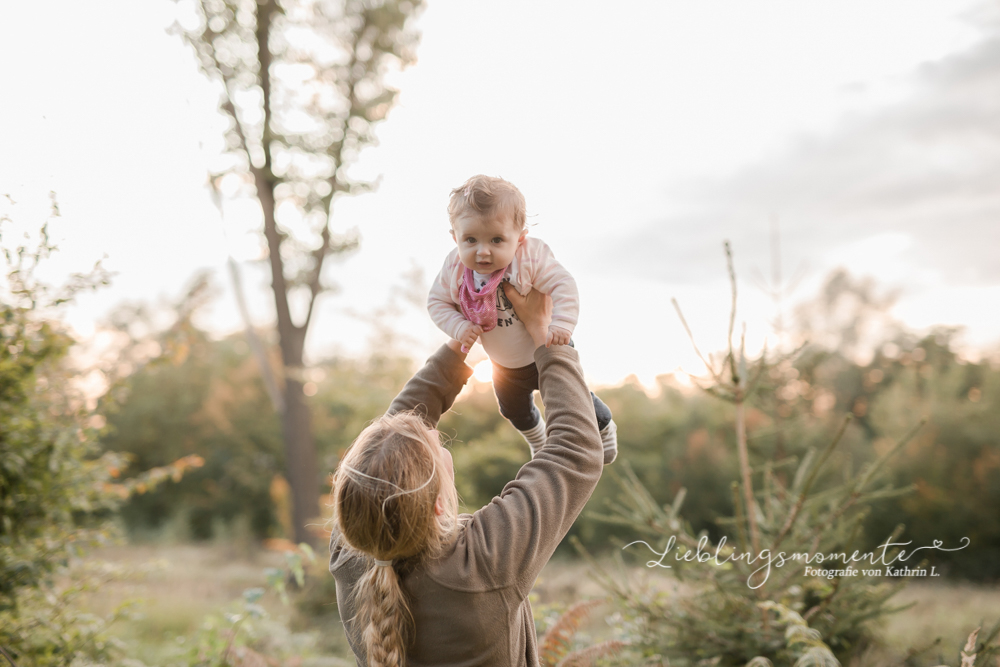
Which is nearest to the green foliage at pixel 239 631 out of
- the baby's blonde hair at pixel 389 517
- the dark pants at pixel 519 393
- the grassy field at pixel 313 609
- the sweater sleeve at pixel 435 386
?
the grassy field at pixel 313 609

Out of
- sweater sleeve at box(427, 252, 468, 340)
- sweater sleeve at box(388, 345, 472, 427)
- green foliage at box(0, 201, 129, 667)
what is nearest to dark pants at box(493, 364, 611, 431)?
sweater sleeve at box(388, 345, 472, 427)

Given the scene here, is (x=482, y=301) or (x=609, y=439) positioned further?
(x=609, y=439)

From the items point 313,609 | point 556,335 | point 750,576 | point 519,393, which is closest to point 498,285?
point 556,335

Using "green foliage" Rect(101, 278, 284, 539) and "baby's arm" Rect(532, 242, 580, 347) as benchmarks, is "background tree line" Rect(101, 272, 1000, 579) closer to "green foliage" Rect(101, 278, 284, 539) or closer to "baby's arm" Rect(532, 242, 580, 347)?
"green foliage" Rect(101, 278, 284, 539)

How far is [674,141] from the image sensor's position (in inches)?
237

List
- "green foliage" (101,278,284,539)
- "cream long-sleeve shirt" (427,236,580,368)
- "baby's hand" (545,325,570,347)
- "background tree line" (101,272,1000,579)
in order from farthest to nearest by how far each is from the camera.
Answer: "green foliage" (101,278,284,539), "background tree line" (101,272,1000,579), "cream long-sleeve shirt" (427,236,580,368), "baby's hand" (545,325,570,347)

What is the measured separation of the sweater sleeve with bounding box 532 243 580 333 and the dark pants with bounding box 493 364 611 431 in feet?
0.81

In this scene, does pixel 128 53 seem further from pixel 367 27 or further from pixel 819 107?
pixel 819 107

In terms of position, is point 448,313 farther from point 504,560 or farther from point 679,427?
point 679,427

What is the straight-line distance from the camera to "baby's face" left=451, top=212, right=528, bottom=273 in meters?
1.68

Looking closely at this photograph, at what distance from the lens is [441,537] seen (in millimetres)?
1369

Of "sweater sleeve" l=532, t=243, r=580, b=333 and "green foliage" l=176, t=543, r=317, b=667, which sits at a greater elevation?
"sweater sleeve" l=532, t=243, r=580, b=333

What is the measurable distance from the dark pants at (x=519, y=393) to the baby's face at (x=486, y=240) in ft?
1.18

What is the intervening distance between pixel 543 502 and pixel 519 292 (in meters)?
0.67
